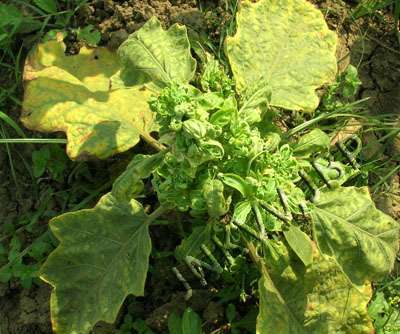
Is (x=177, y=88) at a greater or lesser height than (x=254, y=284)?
greater

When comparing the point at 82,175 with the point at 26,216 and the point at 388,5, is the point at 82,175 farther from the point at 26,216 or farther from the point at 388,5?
the point at 388,5

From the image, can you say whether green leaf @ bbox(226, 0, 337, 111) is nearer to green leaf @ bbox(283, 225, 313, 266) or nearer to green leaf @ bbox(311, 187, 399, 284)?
green leaf @ bbox(311, 187, 399, 284)

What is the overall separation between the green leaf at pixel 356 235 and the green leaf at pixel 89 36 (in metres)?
1.50

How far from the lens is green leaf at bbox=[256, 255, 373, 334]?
107 inches

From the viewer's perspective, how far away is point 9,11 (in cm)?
348

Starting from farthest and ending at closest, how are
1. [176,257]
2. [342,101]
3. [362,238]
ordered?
1. [342,101]
2. [176,257]
3. [362,238]

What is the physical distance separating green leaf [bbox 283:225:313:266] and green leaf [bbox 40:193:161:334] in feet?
2.04

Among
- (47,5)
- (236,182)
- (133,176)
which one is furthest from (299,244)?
(47,5)

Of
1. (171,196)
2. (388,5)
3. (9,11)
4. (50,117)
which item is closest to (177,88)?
(171,196)

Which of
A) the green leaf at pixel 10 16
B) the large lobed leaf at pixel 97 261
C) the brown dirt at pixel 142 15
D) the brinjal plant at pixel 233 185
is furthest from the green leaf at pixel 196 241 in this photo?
the green leaf at pixel 10 16

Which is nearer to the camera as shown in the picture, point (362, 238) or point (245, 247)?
point (362, 238)

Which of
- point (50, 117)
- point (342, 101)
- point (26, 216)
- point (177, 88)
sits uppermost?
point (177, 88)

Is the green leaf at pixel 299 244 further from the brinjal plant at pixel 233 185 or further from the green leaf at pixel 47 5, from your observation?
the green leaf at pixel 47 5

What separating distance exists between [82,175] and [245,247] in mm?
947
